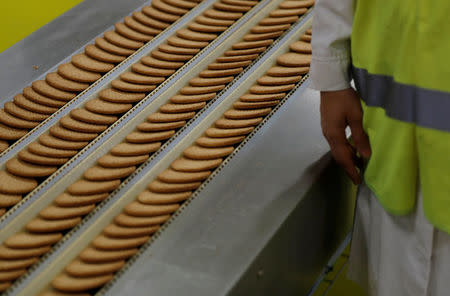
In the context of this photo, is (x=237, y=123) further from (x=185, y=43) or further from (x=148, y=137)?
(x=185, y=43)

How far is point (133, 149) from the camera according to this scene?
1.76 meters

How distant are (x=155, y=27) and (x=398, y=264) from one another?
1.36m

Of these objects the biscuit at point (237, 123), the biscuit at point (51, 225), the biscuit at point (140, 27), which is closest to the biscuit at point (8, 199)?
the biscuit at point (51, 225)

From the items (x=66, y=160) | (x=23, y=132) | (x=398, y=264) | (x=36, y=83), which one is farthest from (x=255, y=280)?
(x=36, y=83)

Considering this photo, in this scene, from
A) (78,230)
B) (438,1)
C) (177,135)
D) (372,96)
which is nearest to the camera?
(438,1)

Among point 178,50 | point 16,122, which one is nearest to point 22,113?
point 16,122

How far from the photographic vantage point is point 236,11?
2.46 meters

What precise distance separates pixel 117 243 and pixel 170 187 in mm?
243

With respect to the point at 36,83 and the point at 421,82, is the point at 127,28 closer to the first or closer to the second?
the point at 36,83

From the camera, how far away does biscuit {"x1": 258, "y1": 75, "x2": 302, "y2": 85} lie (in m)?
2.05

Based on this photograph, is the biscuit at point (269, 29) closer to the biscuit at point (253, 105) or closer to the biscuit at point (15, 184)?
the biscuit at point (253, 105)

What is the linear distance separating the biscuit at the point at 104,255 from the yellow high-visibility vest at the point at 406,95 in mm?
619

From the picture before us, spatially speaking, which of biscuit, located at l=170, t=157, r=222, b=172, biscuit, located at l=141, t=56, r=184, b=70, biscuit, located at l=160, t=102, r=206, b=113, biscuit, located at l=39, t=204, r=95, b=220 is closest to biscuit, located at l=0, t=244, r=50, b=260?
biscuit, located at l=39, t=204, r=95, b=220

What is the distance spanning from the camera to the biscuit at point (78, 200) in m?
1.56
